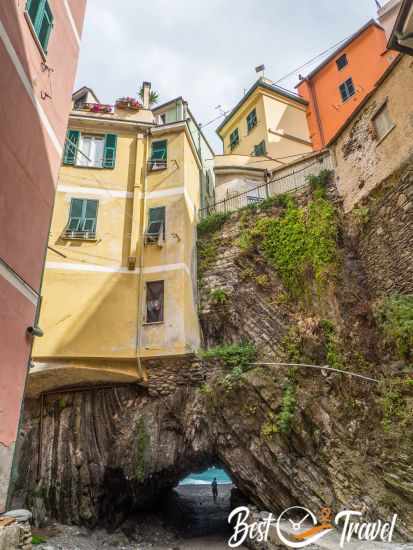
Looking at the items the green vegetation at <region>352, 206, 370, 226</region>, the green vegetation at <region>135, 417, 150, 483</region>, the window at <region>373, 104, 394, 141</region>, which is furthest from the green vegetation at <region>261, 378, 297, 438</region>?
the window at <region>373, 104, 394, 141</region>

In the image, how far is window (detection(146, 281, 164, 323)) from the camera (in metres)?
12.9

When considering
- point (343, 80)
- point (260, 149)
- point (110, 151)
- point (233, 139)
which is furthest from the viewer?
point (233, 139)

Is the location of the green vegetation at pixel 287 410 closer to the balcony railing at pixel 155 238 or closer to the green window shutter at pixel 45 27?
the balcony railing at pixel 155 238

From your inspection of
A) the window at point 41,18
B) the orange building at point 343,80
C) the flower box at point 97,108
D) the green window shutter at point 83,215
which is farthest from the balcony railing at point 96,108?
the orange building at point 343,80

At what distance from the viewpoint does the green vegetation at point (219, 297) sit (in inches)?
544

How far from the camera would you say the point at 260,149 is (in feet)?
76.3

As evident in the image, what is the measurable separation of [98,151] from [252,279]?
8.86 metres

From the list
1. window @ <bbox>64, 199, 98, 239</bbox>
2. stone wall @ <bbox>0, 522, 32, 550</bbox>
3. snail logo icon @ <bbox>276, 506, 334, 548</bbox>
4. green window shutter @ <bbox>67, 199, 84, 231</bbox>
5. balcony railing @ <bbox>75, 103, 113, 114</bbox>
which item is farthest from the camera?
balcony railing @ <bbox>75, 103, 113, 114</bbox>

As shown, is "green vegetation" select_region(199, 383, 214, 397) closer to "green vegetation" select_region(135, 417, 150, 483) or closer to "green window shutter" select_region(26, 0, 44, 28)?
"green vegetation" select_region(135, 417, 150, 483)

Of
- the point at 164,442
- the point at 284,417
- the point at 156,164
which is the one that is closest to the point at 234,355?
the point at 284,417

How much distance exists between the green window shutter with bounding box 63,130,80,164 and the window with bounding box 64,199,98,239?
2.12 meters

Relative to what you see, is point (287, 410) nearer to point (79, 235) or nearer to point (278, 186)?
point (79, 235)

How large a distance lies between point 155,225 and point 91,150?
4.76 meters

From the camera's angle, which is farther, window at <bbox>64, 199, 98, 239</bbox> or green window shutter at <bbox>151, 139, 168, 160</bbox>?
green window shutter at <bbox>151, 139, 168, 160</bbox>
